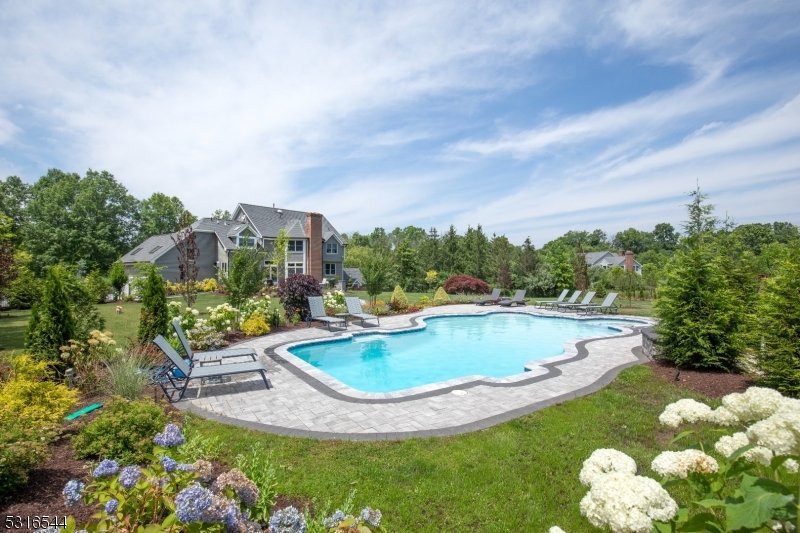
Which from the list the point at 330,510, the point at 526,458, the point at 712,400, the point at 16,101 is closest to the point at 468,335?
the point at 712,400

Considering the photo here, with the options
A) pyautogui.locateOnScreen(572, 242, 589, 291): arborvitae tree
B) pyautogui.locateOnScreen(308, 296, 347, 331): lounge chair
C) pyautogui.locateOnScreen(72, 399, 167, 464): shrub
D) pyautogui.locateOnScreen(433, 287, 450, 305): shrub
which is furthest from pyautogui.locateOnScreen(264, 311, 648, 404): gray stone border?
pyautogui.locateOnScreen(572, 242, 589, 291): arborvitae tree

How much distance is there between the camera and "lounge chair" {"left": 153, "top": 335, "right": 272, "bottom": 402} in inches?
268

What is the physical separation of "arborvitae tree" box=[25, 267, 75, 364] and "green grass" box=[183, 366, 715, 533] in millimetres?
3655

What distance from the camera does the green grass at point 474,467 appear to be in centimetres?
358

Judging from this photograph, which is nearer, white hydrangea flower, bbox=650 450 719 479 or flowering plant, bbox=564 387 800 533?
flowering plant, bbox=564 387 800 533

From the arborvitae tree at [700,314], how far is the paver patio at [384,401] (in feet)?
4.06

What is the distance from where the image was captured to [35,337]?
7027 mm

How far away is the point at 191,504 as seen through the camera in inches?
66.9

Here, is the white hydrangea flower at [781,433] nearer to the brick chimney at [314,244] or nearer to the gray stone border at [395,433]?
the gray stone border at [395,433]

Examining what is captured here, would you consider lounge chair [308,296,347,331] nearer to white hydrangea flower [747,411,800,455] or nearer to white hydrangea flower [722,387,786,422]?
white hydrangea flower [722,387,786,422]

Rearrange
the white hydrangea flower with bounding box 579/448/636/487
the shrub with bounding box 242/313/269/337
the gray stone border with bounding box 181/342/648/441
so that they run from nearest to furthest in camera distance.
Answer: the white hydrangea flower with bounding box 579/448/636/487, the gray stone border with bounding box 181/342/648/441, the shrub with bounding box 242/313/269/337

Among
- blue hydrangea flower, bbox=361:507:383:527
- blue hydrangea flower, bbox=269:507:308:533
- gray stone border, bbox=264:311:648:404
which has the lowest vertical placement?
gray stone border, bbox=264:311:648:404

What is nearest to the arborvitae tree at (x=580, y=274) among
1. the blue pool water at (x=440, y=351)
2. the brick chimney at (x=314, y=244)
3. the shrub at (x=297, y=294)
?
the blue pool water at (x=440, y=351)

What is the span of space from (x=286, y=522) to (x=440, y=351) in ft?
36.4
